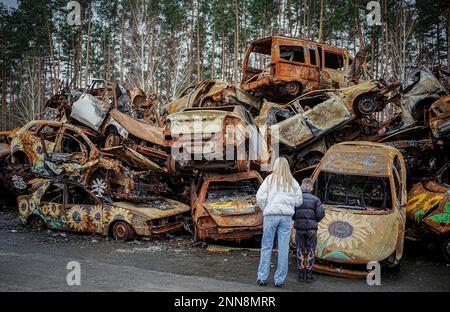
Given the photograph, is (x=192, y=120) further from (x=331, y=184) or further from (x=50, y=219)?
(x=50, y=219)

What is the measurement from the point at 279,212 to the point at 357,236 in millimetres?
1694

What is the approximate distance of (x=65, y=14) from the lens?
96.4ft

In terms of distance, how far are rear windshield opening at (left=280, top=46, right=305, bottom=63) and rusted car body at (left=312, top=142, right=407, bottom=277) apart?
6.55 m

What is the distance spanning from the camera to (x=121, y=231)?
8898 mm

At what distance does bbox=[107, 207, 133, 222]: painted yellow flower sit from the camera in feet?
28.7

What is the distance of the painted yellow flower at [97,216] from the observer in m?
9.01

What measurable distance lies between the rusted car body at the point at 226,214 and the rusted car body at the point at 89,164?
1725 millimetres

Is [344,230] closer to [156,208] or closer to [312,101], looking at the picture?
[156,208]

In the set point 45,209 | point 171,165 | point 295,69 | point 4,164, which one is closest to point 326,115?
point 295,69

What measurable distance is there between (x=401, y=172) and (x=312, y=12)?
928 inches

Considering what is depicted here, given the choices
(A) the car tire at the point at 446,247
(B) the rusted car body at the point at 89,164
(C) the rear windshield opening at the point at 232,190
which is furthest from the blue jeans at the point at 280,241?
(B) the rusted car body at the point at 89,164

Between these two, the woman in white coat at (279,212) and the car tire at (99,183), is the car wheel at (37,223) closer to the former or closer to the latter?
the car tire at (99,183)
